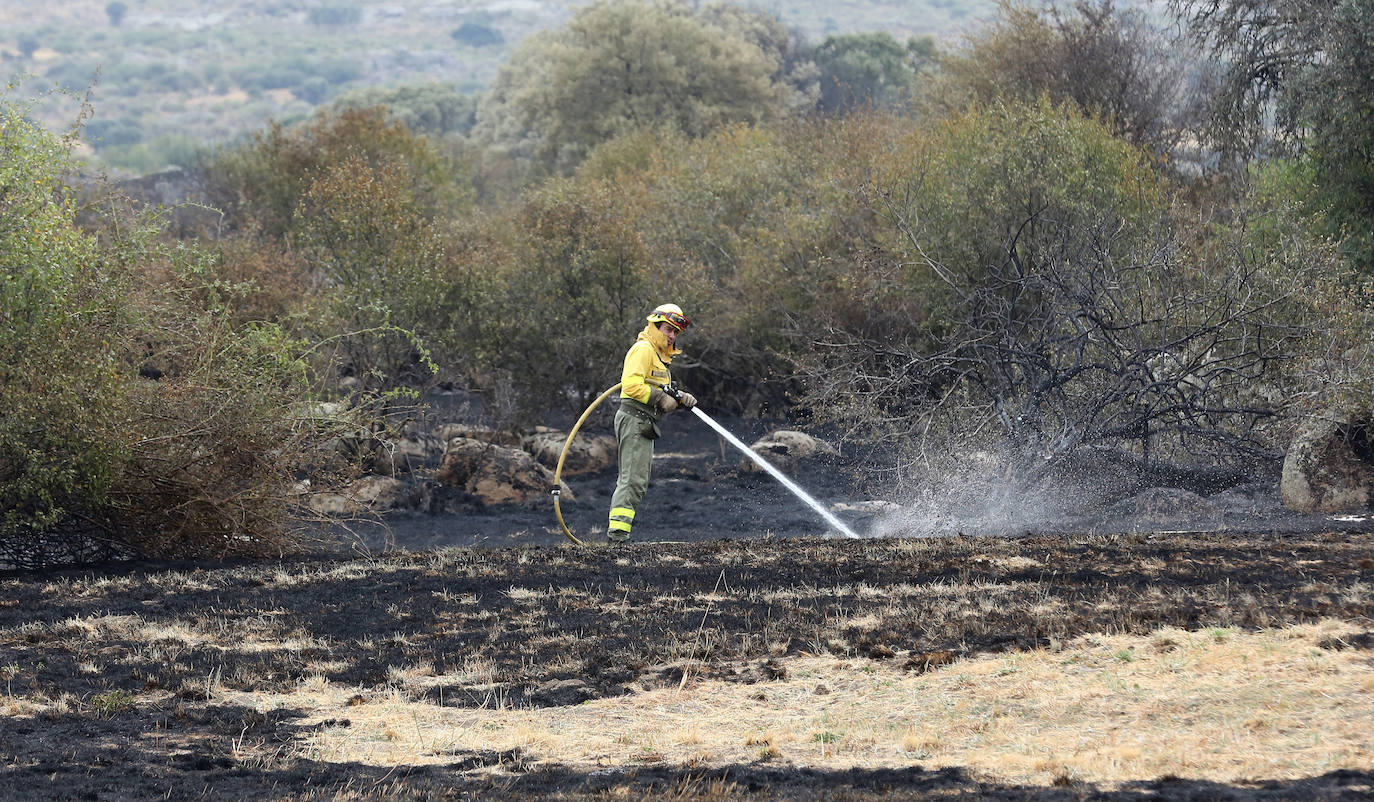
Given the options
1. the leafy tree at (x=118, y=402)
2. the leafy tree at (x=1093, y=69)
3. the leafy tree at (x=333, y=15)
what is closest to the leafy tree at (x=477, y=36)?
the leafy tree at (x=333, y=15)

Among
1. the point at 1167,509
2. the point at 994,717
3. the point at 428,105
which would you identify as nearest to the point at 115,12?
the point at 428,105

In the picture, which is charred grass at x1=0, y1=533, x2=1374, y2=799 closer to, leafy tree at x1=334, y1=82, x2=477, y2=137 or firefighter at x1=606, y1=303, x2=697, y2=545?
firefighter at x1=606, y1=303, x2=697, y2=545

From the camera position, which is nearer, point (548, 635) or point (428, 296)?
point (548, 635)

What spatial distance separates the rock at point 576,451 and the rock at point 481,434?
0.25 metres

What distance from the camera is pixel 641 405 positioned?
1245 centimetres

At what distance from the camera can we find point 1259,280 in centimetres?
1473

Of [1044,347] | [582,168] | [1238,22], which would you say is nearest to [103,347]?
[1044,347]

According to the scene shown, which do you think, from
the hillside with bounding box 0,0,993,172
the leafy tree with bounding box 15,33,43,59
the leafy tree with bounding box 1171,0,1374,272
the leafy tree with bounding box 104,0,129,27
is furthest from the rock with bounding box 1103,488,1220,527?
the leafy tree with bounding box 104,0,129,27

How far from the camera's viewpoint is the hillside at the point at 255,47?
12825cm

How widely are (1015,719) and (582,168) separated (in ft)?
95.9

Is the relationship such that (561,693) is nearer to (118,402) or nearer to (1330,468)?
(118,402)

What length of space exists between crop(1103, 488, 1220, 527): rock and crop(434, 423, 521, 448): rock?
32.8 feet

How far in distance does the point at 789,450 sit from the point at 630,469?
8157mm

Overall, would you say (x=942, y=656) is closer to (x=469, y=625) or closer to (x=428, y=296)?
(x=469, y=625)
